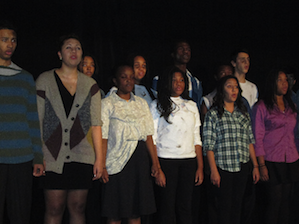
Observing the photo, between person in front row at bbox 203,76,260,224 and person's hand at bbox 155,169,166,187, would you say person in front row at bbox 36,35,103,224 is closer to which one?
person's hand at bbox 155,169,166,187

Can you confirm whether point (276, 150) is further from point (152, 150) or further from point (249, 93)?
point (152, 150)

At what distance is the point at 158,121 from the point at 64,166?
2.74ft

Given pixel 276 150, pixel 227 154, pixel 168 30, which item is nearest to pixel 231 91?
pixel 227 154

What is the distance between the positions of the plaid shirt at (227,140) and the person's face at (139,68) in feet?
2.39

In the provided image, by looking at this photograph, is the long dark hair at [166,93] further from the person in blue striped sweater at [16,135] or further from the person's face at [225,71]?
the person in blue striped sweater at [16,135]

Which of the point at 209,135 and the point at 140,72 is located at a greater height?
the point at 140,72

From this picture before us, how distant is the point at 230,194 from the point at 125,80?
1129 millimetres

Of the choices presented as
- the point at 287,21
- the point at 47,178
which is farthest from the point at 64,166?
the point at 287,21

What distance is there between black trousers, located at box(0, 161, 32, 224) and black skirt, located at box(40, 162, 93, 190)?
119 millimetres

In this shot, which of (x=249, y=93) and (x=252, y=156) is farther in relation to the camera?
(x=249, y=93)

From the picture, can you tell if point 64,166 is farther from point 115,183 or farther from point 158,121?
point 158,121

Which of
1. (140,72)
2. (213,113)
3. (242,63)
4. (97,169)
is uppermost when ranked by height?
(242,63)

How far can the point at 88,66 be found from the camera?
299 centimetres

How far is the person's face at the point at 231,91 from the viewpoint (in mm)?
2531
